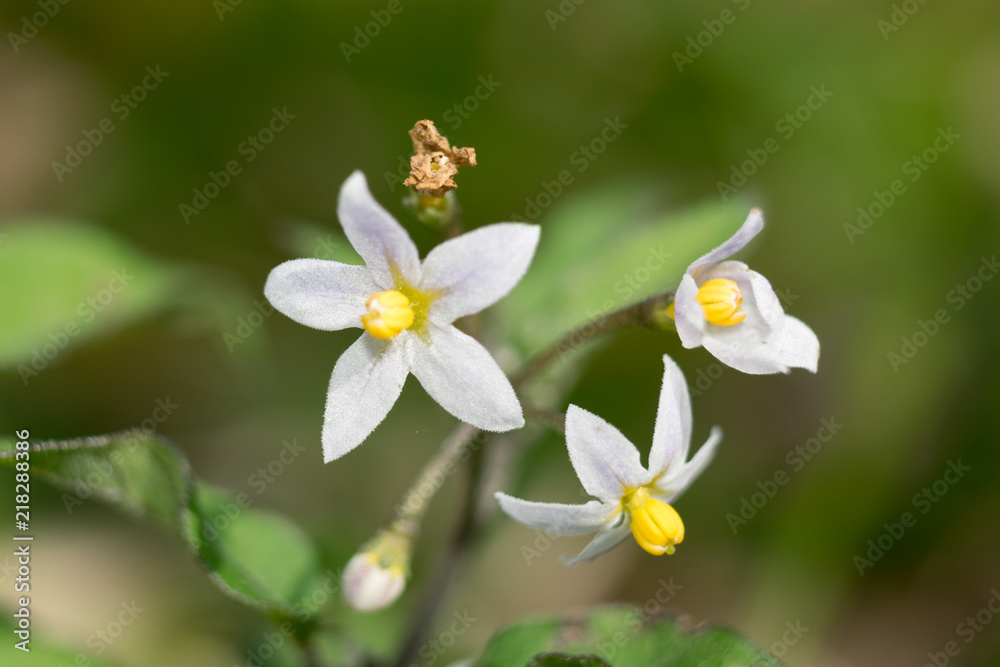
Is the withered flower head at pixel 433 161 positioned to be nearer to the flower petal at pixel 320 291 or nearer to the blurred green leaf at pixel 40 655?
the flower petal at pixel 320 291

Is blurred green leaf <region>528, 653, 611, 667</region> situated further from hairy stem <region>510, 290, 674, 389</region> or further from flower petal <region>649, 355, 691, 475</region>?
hairy stem <region>510, 290, 674, 389</region>

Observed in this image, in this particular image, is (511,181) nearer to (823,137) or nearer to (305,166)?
(305,166)

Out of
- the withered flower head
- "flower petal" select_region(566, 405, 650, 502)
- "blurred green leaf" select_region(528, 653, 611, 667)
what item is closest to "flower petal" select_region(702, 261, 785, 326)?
"flower petal" select_region(566, 405, 650, 502)

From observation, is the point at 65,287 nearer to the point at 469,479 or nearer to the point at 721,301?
the point at 469,479

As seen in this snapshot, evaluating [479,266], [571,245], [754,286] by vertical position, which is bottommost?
[571,245]

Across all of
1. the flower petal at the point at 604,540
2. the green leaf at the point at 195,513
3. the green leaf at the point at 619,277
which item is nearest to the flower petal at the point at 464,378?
the flower petal at the point at 604,540

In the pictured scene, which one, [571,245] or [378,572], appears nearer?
[378,572]

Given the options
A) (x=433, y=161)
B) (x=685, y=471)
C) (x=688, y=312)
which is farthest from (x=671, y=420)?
(x=433, y=161)
